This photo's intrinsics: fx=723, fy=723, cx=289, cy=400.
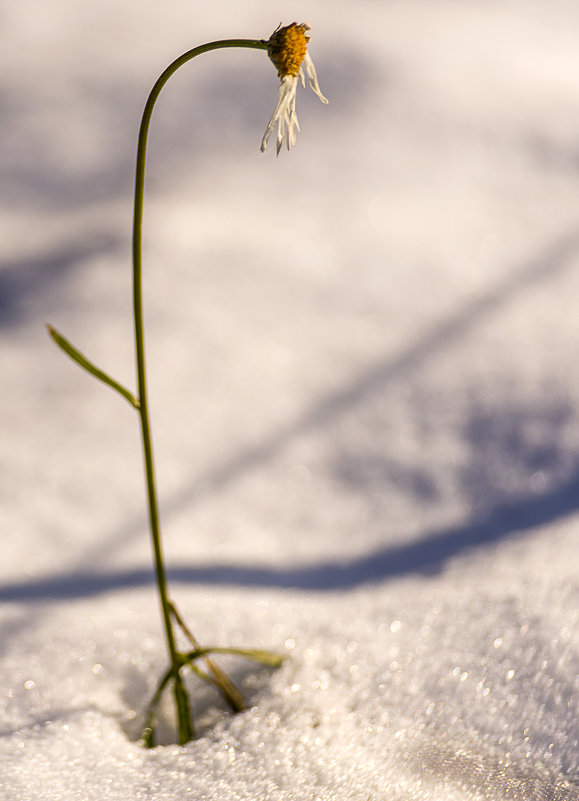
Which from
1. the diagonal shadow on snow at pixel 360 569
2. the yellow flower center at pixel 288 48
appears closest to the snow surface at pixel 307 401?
the diagonal shadow on snow at pixel 360 569

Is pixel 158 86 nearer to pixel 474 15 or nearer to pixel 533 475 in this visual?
pixel 533 475

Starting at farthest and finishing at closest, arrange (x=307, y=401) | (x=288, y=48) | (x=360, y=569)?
1. (x=307, y=401)
2. (x=360, y=569)
3. (x=288, y=48)

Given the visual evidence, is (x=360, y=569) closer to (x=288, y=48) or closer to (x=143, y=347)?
(x=143, y=347)

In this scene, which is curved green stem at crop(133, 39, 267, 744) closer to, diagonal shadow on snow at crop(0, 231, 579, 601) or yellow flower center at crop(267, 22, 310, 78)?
yellow flower center at crop(267, 22, 310, 78)

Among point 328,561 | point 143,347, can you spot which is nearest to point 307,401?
point 328,561

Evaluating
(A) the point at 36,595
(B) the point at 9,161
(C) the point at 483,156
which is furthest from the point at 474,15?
(A) the point at 36,595

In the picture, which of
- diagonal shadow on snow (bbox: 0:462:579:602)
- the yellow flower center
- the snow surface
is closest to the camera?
the yellow flower center

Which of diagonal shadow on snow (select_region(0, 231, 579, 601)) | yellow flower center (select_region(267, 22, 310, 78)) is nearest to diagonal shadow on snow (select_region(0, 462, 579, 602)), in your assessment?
diagonal shadow on snow (select_region(0, 231, 579, 601))

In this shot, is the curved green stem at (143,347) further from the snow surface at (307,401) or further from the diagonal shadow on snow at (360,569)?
the diagonal shadow on snow at (360,569)
